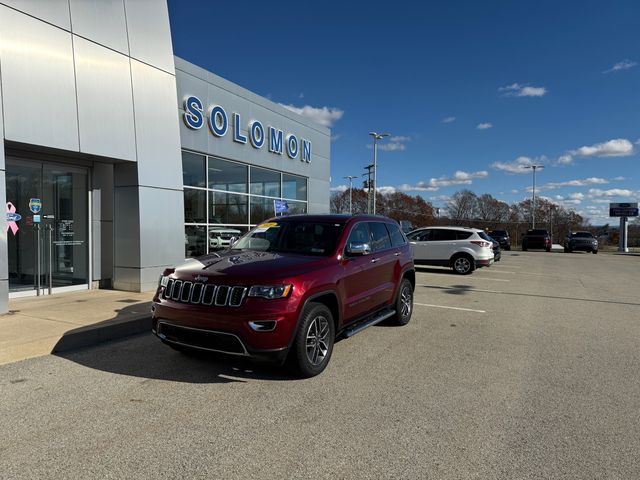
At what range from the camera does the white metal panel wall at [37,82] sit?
23.8 feet

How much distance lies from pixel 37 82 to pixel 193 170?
5.49 metres

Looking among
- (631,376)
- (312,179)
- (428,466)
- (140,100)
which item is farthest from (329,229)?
(312,179)

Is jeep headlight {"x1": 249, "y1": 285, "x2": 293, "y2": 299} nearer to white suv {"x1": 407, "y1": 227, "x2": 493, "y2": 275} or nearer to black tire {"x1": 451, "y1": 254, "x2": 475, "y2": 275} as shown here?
white suv {"x1": 407, "y1": 227, "x2": 493, "y2": 275}


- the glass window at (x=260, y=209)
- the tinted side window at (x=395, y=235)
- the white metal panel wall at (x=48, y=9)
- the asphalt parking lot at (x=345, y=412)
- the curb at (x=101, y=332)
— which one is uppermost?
the white metal panel wall at (x=48, y=9)

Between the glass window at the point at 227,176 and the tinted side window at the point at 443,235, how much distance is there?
23.0 feet

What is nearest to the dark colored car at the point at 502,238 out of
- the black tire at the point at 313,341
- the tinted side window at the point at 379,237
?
the tinted side window at the point at 379,237

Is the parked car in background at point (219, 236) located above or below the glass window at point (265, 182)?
below

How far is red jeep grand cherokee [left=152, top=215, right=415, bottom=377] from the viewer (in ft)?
13.8

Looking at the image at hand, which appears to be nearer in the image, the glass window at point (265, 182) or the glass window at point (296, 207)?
the glass window at point (265, 182)

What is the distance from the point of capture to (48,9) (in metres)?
7.82

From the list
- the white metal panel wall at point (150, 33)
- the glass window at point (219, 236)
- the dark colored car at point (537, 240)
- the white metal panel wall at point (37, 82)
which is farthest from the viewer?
the dark colored car at point (537, 240)

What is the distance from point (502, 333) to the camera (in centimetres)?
684

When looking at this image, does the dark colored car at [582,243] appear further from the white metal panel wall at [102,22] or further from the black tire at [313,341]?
the black tire at [313,341]

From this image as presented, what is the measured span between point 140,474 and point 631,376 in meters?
5.03
